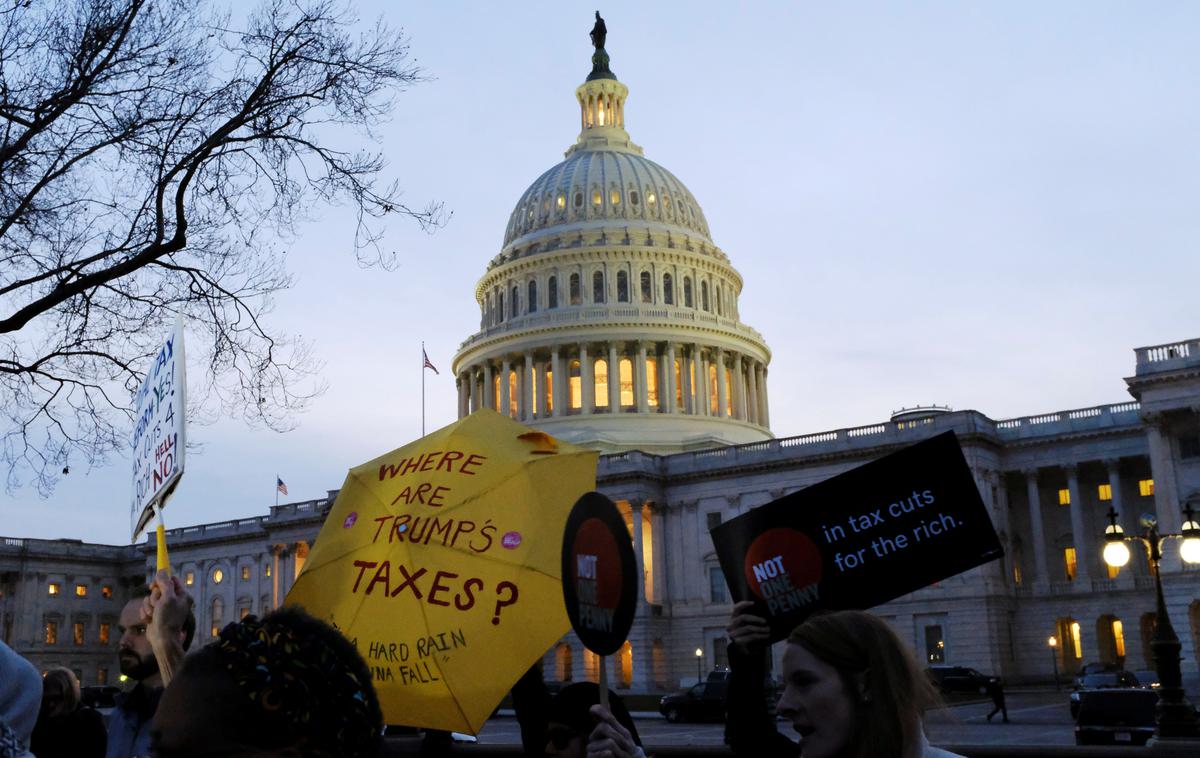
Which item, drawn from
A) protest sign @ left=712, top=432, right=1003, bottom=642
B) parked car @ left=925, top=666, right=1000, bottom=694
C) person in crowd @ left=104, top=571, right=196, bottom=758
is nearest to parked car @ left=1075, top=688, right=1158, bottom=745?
protest sign @ left=712, top=432, right=1003, bottom=642

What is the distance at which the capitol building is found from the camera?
222 ft

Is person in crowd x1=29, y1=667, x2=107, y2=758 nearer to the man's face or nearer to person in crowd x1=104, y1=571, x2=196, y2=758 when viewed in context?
person in crowd x1=104, y1=571, x2=196, y2=758

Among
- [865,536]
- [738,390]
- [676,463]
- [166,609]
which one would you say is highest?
[738,390]

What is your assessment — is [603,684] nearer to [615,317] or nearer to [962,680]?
[962,680]

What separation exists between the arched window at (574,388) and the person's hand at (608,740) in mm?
88188

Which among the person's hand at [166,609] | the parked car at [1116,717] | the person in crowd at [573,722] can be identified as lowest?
the parked car at [1116,717]

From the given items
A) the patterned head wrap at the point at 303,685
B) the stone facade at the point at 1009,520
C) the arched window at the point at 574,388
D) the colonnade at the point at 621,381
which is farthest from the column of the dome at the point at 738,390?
the patterned head wrap at the point at 303,685

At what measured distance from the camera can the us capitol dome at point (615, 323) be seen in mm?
92688

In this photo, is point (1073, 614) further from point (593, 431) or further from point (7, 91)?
point (7, 91)

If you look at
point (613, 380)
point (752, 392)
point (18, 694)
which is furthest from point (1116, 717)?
point (752, 392)

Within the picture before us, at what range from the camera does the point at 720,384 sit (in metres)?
97.1

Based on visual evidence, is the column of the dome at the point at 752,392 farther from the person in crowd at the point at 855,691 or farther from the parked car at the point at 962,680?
the person in crowd at the point at 855,691

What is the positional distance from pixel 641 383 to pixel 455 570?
283ft

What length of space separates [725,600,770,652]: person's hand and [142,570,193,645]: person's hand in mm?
2656
